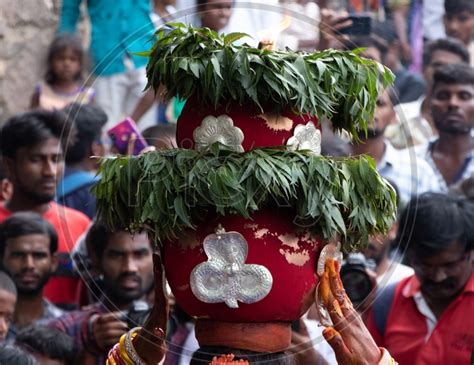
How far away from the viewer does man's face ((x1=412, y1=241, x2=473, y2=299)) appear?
680cm

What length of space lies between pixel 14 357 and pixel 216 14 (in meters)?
1.82

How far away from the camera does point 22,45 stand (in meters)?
9.09

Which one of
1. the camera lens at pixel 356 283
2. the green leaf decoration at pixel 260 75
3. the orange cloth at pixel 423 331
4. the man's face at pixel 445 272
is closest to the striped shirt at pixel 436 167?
the man's face at pixel 445 272

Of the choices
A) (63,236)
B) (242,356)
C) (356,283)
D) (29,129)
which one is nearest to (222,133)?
(242,356)

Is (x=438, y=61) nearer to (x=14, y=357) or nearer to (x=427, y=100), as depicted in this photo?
(x=427, y=100)

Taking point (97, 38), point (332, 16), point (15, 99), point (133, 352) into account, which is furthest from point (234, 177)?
point (15, 99)

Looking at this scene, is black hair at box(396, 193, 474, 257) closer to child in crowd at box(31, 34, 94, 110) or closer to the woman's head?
the woman's head

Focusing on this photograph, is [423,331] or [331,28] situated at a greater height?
[331,28]

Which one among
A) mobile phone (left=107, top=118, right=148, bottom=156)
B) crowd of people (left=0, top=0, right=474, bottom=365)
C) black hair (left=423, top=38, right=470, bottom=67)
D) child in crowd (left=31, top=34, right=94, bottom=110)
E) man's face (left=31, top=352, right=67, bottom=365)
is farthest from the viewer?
black hair (left=423, top=38, right=470, bottom=67)

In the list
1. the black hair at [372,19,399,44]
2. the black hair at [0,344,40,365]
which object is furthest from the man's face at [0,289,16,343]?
the black hair at [372,19,399,44]

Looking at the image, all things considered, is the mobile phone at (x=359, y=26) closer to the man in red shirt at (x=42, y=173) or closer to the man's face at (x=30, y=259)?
the man in red shirt at (x=42, y=173)

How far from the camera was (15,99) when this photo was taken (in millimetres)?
8906

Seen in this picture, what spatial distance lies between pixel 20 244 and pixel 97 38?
1.59 meters

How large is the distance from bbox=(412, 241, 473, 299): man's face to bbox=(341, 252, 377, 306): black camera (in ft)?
1.09
